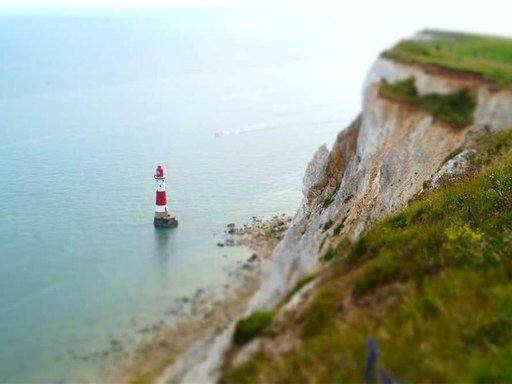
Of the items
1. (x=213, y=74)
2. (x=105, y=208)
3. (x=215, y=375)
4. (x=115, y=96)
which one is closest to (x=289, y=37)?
(x=213, y=74)

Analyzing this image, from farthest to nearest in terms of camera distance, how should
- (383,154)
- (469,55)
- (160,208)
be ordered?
(469,55)
(160,208)
(383,154)

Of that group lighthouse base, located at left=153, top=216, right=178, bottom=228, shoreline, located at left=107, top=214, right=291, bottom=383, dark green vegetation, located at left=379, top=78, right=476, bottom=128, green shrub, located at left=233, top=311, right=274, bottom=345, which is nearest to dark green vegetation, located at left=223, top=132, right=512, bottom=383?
green shrub, located at left=233, top=311, right=274, bottom=345

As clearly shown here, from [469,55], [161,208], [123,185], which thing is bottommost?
[123,185]

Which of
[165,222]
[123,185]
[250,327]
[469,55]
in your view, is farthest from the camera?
[123,185]

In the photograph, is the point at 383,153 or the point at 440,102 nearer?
the point at 383,153

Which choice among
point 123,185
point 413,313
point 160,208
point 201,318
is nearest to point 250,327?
point 413,313

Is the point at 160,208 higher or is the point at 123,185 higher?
the point at 160,208

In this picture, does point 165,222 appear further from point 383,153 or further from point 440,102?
point 440,102
